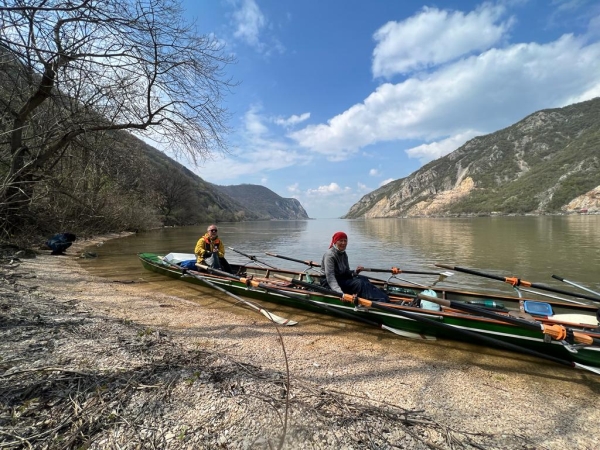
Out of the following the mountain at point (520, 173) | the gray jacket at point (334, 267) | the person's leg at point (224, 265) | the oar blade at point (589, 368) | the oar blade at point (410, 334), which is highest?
the mountain at point (520, 173)

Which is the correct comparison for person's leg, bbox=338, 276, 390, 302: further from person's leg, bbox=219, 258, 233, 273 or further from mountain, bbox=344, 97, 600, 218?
mountain, bbox=344, 97, 600, 218

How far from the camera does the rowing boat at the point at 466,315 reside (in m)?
4.30

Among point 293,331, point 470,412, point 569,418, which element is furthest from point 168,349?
point 569,418

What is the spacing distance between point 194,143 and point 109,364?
9.35 meters

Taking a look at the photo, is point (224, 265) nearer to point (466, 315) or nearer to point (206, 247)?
point (206, 247)

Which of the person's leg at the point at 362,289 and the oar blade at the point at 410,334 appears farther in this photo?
the person's leg at the point at 362,289

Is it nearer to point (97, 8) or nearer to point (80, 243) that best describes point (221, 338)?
point (97, 8)

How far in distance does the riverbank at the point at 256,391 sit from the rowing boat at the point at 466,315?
0.39 m

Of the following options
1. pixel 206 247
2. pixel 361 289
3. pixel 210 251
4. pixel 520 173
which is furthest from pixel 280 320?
pixel 520 173

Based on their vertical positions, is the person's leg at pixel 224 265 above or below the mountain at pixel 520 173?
below

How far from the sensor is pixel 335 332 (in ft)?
19.3

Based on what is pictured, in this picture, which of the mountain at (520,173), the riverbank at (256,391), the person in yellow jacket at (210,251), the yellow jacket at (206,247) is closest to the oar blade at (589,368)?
the riverbank at (256,391)

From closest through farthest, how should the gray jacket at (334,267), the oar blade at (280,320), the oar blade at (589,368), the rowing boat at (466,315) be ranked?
the oar blade at (589,368) < the rowing boat at (466,315) < the oar blade at (280,320) < the gray jacket at (334,267)

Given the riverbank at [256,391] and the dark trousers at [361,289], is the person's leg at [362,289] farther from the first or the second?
the riverbank at [256,391]
